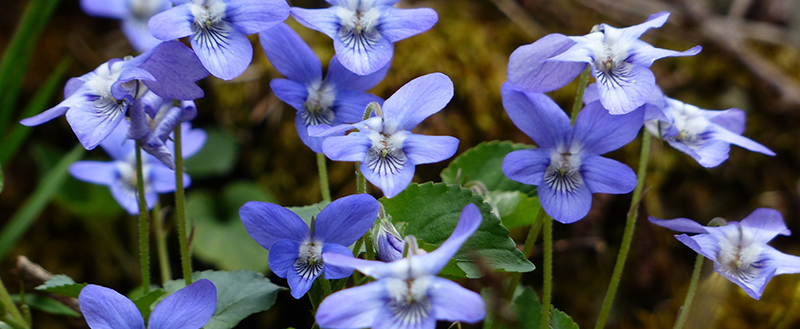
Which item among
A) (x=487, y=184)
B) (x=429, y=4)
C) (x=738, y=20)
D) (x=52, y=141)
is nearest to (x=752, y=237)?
(x=487, y=184)

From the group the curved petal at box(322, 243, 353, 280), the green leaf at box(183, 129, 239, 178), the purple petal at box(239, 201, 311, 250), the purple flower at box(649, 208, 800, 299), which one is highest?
the purple petal at box(239, 201, 311, 250)

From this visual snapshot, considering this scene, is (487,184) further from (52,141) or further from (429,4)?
(52,141)

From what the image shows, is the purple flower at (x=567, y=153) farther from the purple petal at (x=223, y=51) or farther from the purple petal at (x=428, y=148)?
the purple petal at (x=223, y=51)

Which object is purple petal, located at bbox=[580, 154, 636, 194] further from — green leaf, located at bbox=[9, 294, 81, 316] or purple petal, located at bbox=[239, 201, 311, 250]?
green leaf, located at bbox=[9, 294, 81, 316]

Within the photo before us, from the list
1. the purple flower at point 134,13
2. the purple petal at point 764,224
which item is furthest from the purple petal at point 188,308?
the purple flower at point 134,13

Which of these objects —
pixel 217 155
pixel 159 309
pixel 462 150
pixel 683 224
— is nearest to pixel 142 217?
pixel 159 309

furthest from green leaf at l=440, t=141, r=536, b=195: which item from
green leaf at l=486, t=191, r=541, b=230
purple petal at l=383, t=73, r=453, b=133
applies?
purple petal at l=383, t=73, r=453, b=133
